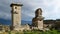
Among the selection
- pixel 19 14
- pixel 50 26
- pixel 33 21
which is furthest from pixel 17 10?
pixel 50 26

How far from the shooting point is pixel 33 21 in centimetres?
2692

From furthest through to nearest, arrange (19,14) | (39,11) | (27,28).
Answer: (19,14) → (39,11) → (27,28)

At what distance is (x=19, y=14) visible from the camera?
1109 inches

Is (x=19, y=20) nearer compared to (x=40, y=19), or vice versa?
(x=40, y=19)

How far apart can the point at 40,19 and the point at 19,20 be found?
340 cm

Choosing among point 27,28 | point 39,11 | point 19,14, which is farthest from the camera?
point 19,14

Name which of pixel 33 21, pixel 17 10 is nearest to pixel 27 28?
pixel 33 21

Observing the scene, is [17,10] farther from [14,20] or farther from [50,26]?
[50,26]

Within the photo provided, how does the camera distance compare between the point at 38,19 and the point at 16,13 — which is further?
the point at 16,13

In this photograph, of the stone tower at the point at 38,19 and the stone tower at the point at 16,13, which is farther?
the stone tower at the point at 16,13

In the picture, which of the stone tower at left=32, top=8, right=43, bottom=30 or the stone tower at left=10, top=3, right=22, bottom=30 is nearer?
the stone tower at left=32, top=8, right=43, bottom=30

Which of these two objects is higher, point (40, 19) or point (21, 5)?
point (21, 5)

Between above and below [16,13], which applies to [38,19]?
below

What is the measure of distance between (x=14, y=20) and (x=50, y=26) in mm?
5220
